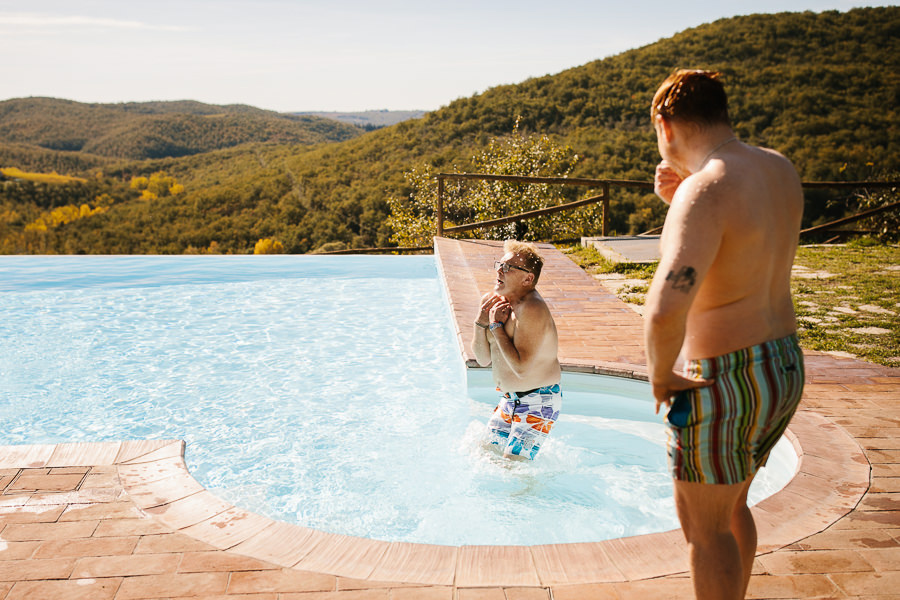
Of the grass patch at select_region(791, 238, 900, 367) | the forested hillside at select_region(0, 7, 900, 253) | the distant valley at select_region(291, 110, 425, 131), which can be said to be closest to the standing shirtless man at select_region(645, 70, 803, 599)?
the grass patch at select_region(791, 238, 900, 367)

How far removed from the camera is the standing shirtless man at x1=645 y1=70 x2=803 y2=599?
1.35 metres

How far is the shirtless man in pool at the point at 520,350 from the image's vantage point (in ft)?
9.79

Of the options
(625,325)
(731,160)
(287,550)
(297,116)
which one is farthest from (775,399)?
(297,116)

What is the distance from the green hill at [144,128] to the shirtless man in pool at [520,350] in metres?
42.9

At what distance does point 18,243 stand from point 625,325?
21.9 metres

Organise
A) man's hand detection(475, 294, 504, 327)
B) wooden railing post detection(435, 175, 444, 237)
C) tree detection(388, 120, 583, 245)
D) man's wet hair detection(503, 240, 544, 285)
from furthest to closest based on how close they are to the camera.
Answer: tree detection(388, 120, 583, 245) → wooden railing post detection(435, 175, 444, 237) → man's hand detection(475, 294, 504, 327) → man's wet hair detection(503, 240, 544, 285)

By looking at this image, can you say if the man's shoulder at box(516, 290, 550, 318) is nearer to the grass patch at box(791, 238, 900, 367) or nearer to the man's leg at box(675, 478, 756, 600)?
the man's leg at box(675, 478, 756, 600)

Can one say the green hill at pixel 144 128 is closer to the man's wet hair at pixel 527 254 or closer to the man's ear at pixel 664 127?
the man's wet hair at pixel 527 254

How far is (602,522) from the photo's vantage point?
3.20 metres

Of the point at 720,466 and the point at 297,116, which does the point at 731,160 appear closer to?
the point at 720,466

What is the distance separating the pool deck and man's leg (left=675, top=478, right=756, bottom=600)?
0.49 meters

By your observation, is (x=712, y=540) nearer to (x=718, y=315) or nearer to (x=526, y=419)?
(x=718, y=315)

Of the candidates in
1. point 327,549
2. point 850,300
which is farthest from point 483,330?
point 850,300

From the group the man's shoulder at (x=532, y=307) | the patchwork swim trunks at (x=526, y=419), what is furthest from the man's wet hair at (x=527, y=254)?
the patchwork swim trunks at (x=526, y=419)
